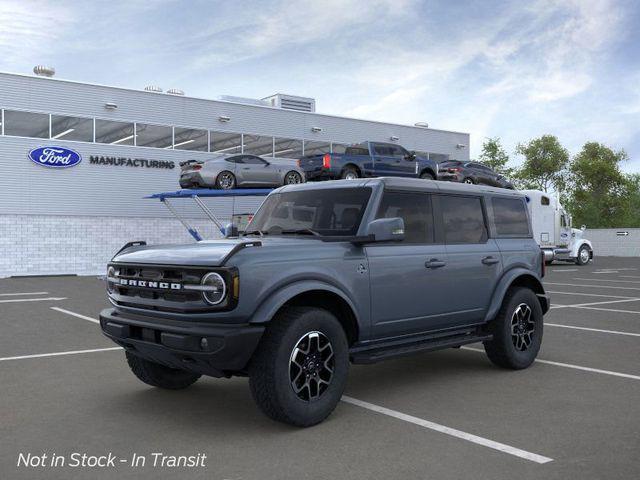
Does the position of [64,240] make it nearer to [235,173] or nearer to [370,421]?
[235,173]

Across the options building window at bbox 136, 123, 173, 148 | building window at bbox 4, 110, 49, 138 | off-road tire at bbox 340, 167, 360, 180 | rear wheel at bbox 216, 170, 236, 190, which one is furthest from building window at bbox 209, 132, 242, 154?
off-road tire at bbox 340, 167, 360, 180

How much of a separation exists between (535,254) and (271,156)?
25.4 meters

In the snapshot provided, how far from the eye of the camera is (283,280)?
479 centimetres

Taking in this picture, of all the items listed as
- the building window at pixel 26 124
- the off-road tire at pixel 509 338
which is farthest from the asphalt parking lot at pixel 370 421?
the building window at pixel 26 124

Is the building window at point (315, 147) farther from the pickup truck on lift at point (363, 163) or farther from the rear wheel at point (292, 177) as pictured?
the pickup truck on lift at point (363, 163)

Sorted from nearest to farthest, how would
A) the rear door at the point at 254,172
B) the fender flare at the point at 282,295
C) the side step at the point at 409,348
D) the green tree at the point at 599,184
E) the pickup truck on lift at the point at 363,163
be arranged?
1. the fender flare at the point at 282,295
2. the side step at the point at 409,348
3. the pickup truck on lift at the point at 363,163
4. the rear door at the point at 254,172
5. the green tree at the point at 599,184

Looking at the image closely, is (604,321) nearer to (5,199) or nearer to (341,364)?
(341,364)

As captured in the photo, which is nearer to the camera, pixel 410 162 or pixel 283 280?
pixel 283 280

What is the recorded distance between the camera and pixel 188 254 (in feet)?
16.0

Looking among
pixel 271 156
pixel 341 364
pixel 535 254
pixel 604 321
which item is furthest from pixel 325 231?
pixel 271 156

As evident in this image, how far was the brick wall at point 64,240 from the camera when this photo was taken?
25.7 meters

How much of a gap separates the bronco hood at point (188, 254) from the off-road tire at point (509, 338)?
3.08 m

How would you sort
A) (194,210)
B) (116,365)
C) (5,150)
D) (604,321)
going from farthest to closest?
(194,210) < (5,150) < (604,321) < (116,365)

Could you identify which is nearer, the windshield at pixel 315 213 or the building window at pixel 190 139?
the windshield at pixel 315 213
